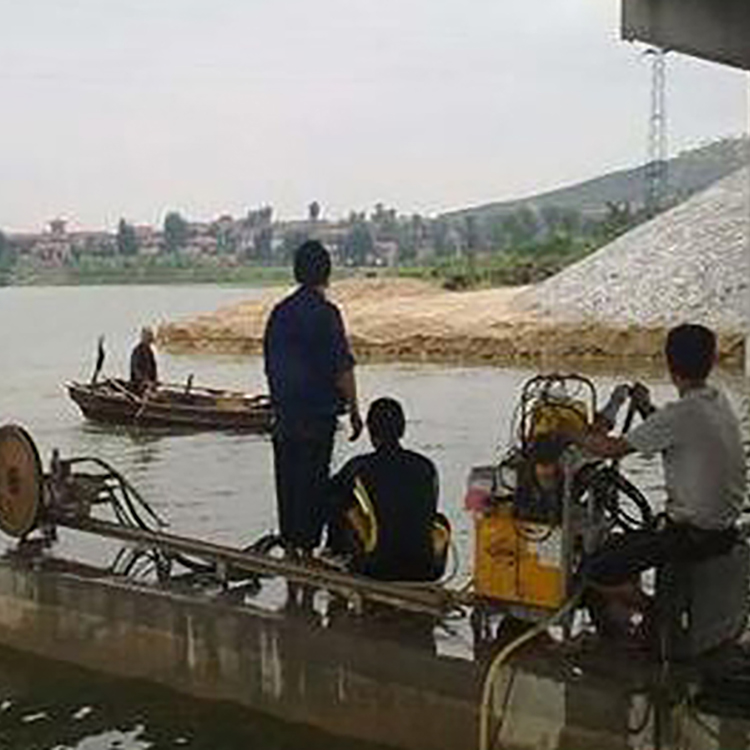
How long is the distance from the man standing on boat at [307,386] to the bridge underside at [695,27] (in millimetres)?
10001

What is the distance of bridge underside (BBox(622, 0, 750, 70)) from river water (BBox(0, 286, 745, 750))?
17.8 ft

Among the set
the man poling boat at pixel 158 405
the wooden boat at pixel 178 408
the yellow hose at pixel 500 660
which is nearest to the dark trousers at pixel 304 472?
the yellow hose at pixel 500 660

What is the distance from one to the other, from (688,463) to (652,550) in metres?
0.44

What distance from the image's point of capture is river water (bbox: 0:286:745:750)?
980cm

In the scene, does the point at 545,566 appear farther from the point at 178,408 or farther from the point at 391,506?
the point at 178,408

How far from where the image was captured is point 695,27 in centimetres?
1927

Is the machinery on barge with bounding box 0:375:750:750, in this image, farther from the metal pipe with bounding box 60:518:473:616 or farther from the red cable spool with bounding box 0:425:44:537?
the red cable spool with bounding box 0:425:44:537

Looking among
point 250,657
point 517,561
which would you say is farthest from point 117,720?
point 517,561

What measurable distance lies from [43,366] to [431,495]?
49.9 meters

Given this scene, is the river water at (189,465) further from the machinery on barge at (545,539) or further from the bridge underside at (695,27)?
the bridge underside at (695,27)

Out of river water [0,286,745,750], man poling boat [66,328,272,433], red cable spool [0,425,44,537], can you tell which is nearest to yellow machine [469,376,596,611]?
river water [0,286,745,750]

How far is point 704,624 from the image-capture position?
7.85 meters

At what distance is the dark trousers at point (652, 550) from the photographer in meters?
7.61

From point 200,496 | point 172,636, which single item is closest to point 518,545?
point 172,636
